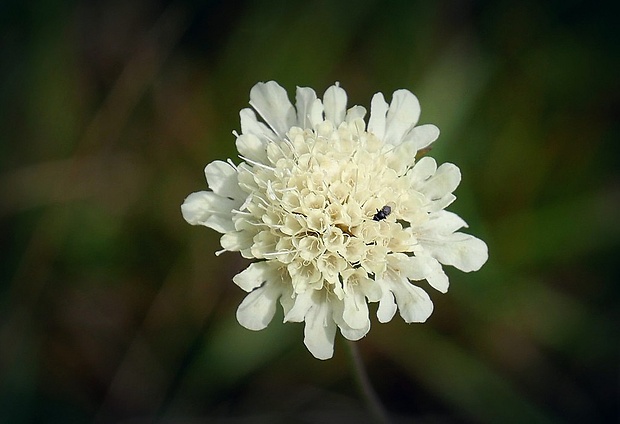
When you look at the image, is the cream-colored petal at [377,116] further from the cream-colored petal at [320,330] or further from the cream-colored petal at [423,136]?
the cream-colored petal at [320,330]

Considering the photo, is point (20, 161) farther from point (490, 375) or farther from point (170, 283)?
point (490, 375)

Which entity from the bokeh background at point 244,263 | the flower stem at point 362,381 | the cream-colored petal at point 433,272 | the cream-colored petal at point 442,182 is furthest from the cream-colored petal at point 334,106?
the bokeh background at point 244,263

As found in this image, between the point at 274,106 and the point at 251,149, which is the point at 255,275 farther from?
the point at 274,106

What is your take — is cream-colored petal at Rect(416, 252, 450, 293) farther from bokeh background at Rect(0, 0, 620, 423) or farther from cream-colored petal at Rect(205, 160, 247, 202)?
Result: bokeh background at Rect(0, 0, 620, 423)

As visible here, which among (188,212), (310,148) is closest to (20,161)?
(188,212)

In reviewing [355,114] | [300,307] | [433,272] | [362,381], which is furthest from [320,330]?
[355,114]
